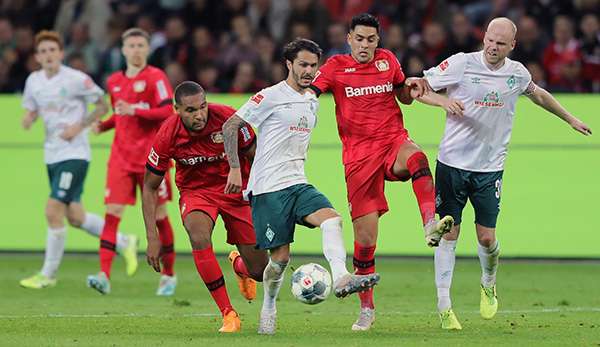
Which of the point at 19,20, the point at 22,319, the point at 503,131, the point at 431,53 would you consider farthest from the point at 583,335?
the point at 19,20

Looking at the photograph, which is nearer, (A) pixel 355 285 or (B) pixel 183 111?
(A) pixel 355 285

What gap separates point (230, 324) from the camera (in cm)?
1098

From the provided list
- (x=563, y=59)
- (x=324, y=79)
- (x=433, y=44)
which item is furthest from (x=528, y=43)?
(x=324, y=79)

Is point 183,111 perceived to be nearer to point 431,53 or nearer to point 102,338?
point 102,338

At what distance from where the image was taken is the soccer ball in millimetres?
10148

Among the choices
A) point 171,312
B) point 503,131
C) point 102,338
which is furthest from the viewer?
point 171,312

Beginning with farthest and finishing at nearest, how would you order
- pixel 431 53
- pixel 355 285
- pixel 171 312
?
pixel 431 53, pixel 171 312, pixel 355 285

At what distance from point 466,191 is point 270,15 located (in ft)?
34.5

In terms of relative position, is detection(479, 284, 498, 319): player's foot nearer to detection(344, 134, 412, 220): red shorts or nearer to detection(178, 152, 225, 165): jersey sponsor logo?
detection(344, 134, 412, 220): red shorts

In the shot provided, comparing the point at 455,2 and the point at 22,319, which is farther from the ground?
the point at 455,2

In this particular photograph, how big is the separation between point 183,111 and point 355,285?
2.21 metres

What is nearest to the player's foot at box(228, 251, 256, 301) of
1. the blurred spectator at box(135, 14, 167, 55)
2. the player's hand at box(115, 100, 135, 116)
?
the player's hand at box(115, 100, 135, 116)

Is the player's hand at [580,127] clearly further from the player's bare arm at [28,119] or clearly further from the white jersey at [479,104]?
the player's bare arm at [28,119]

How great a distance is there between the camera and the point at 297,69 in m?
10.7
